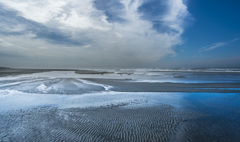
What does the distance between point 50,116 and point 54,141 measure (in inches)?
104

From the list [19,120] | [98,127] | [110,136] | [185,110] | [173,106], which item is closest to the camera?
[110,136]

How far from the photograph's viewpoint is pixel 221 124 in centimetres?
548

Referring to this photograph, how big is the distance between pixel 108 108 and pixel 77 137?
135 inches

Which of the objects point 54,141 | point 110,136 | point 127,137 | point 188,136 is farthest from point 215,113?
point 54,141

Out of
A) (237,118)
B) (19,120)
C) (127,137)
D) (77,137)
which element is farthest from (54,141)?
(237,118)

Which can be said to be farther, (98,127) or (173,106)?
(173,106)

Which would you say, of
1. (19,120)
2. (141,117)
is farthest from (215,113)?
(19,120)

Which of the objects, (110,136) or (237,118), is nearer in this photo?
(110,136)

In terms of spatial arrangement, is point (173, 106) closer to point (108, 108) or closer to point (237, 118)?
point (237, 118)

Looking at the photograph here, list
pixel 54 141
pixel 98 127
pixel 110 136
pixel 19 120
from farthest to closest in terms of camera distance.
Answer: pixel 19 120, pixel 98 127, pixel 110 136, pixel 54 141

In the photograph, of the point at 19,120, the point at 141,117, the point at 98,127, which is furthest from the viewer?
the point at 141,117

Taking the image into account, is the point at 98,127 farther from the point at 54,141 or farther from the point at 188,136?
the point at 188,136

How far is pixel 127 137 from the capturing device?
450cm

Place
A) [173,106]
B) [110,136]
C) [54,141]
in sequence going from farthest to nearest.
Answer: [173,106], [110,136], [54,141]
